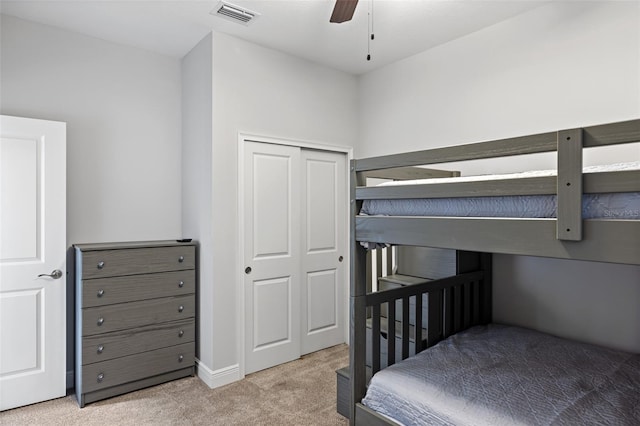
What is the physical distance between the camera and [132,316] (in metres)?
2.72

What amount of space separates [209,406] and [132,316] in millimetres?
845

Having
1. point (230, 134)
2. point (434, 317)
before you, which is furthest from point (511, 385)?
point (230, 134)

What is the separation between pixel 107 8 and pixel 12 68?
2.70 ft

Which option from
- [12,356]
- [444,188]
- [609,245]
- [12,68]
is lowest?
[12,356]

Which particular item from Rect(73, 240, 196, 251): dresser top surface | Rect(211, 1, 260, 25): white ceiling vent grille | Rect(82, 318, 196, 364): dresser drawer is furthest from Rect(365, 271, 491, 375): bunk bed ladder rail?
Rect(211, 1, 260, 25): white ceiling vent grille

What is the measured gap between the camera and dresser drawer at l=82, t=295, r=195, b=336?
258cm

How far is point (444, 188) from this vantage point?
1.60 m

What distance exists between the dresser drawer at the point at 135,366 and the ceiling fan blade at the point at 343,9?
2.54 metres

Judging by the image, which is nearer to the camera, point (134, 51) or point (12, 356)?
point (12, 356)

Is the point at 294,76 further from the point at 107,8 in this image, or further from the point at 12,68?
the point at 12,68

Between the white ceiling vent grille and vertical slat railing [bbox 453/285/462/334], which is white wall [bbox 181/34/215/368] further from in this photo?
vertical slat railing [bbox 453/285/462/334]

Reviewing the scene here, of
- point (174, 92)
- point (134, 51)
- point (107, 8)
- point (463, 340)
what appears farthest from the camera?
point (174, 92)

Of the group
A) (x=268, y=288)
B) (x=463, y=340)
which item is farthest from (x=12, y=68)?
(x=463, y=340)

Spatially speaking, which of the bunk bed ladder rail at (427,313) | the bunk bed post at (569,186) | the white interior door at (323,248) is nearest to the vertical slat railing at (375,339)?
the bunk bed ladder rail at (427,313)
